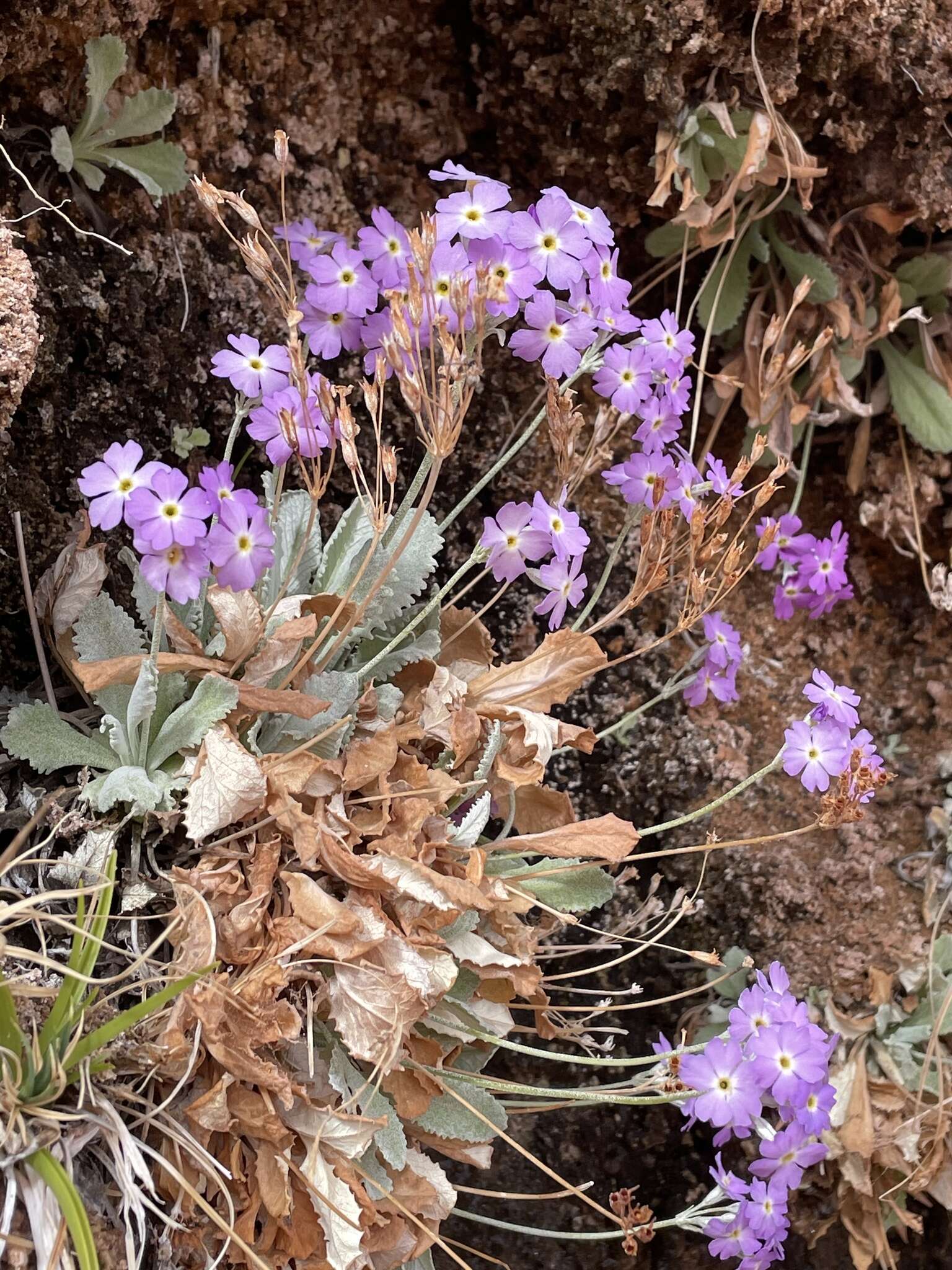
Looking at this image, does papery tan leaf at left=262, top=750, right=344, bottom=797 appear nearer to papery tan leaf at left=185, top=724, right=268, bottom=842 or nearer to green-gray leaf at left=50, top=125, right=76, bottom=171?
papery tan leaf at left=185, top=724, right=268, bottom=842

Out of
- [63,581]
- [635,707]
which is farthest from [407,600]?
[635,707]

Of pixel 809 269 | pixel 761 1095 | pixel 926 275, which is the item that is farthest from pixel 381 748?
pixel 926 275

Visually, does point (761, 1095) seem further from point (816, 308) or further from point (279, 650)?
point (816, 308)

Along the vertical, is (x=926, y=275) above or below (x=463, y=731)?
above

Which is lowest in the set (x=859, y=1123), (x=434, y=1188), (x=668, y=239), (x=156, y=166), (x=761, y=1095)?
(x=859, y=1123)

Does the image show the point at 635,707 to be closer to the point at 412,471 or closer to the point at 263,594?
the point at 412,471
